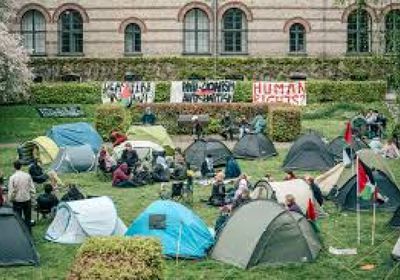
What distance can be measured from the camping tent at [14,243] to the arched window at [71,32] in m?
28.3

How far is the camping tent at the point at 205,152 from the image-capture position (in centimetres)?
2852

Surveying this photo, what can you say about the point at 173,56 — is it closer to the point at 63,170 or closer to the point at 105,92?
the point at 105,92

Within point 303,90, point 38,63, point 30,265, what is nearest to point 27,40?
point 38,63

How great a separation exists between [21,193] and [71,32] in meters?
26.7

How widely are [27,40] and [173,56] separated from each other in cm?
753

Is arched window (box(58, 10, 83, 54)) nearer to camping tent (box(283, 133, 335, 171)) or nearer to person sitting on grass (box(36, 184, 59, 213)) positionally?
camping tent (box(283, 133, 335, 171))

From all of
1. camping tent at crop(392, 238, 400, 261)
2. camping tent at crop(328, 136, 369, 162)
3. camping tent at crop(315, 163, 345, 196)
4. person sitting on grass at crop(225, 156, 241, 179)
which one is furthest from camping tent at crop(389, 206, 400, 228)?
camping tent at crop(328, 136, 369, 162)

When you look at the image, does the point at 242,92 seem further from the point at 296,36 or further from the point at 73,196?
the point at 73,196

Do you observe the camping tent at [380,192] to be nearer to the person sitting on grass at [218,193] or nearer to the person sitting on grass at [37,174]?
the person sitting on grass at [218,193]

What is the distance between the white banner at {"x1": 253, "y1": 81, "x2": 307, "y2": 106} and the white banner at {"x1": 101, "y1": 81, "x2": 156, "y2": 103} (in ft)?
15.6

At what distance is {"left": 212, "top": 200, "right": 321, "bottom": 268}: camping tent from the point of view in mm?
17453

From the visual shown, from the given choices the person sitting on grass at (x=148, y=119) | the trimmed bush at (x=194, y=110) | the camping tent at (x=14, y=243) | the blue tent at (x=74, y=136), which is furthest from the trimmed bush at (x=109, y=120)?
the camping tent at (x=14, y=243)

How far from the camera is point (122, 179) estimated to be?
1003 inches

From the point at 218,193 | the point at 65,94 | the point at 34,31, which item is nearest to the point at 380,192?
the point at 218,193
